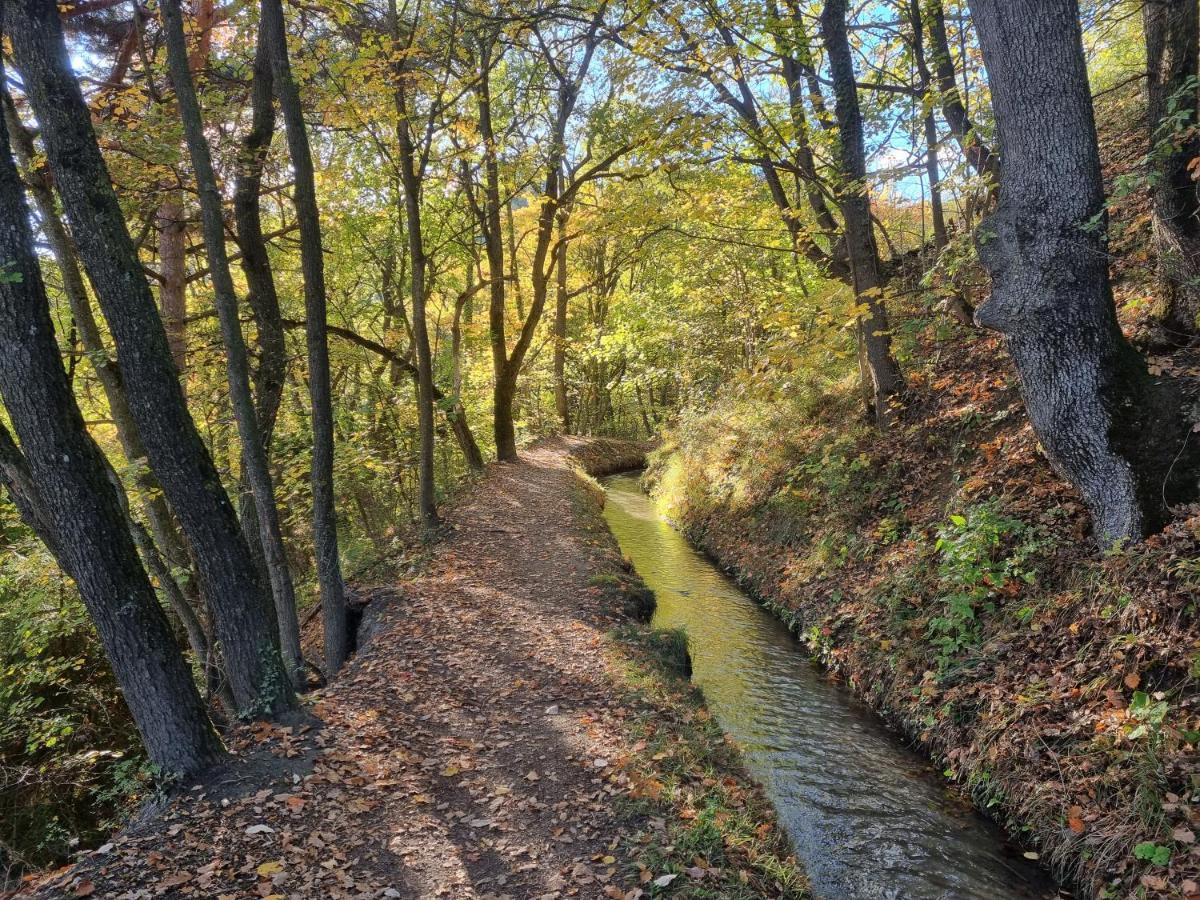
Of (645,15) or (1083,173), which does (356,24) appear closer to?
(645,15)

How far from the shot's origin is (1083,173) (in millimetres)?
5176

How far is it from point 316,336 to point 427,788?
16.6ft

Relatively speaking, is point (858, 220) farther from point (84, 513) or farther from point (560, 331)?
point (560, 331)

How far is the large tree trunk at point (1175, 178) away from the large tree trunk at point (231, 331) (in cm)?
860

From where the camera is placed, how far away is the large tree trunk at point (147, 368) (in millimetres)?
4316

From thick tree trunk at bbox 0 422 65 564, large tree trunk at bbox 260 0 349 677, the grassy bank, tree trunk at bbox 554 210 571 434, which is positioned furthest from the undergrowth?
tree trunk at bbox 554 210 571 434

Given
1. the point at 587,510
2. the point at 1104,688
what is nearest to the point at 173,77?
the point at 1104,688

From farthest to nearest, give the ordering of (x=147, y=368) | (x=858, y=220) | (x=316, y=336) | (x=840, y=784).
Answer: (x=858, y=220) < (x=316, y=336) < (x=840, y=784) < (x=147, y=368)

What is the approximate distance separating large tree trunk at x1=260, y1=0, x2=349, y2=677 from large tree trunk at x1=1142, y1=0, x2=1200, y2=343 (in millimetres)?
8331

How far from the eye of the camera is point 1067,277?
5.25 m

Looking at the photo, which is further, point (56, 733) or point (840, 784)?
point (56, 733)

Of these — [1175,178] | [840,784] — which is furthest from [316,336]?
[1175,178]

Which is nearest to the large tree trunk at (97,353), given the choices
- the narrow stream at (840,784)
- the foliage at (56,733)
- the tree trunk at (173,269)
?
the foliage at (56,733)

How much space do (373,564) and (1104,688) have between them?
34.7ft
